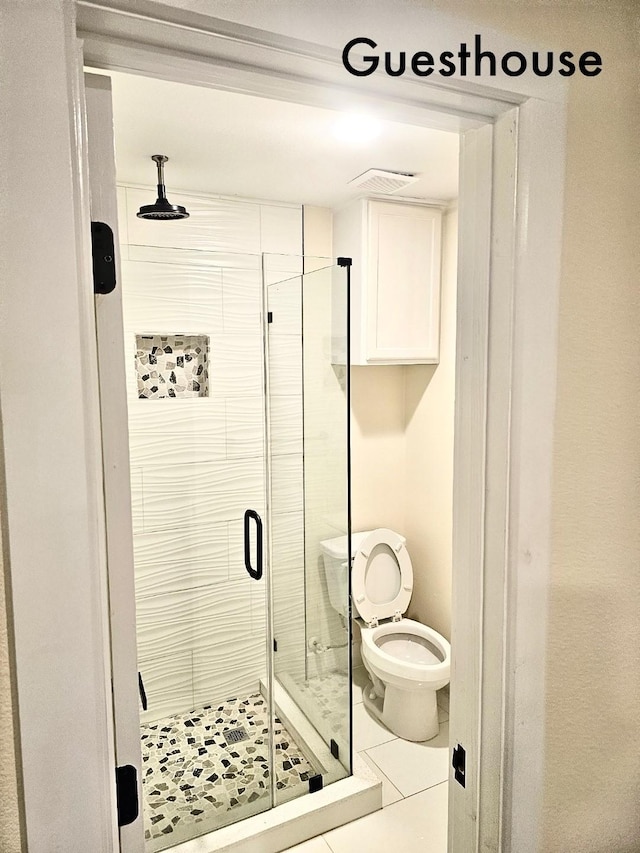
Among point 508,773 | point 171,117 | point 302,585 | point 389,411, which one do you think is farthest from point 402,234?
point 508,773

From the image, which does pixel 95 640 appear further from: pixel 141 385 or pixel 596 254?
pixel 141 385

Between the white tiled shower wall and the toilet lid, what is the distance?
0.41m

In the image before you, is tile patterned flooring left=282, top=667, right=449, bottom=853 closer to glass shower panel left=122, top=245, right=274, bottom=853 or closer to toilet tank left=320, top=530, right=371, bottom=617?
glass shower panel left=122, top=245, right=274, bottom=853

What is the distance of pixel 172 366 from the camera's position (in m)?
2.44

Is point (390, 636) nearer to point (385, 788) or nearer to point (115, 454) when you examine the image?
point (385, 788)

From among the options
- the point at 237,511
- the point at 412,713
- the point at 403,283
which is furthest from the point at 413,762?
the point at 403,283

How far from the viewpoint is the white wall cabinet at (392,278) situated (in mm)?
2629

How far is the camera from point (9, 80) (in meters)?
0.59

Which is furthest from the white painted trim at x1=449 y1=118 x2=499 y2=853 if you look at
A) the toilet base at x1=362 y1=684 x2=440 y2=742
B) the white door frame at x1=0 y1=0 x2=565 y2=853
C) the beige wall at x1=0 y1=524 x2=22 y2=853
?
the toilet base at x1=362 y1=684 x2=440 y2=742

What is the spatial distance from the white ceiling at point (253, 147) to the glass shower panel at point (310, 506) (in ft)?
1.26

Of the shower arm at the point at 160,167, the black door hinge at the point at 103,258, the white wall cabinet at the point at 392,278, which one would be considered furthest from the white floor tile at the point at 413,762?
the shower arm at the point at 160,167

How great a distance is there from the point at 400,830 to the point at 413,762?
0.38 metres

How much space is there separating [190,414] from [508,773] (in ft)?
6.06

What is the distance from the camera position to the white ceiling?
162 centimetres
